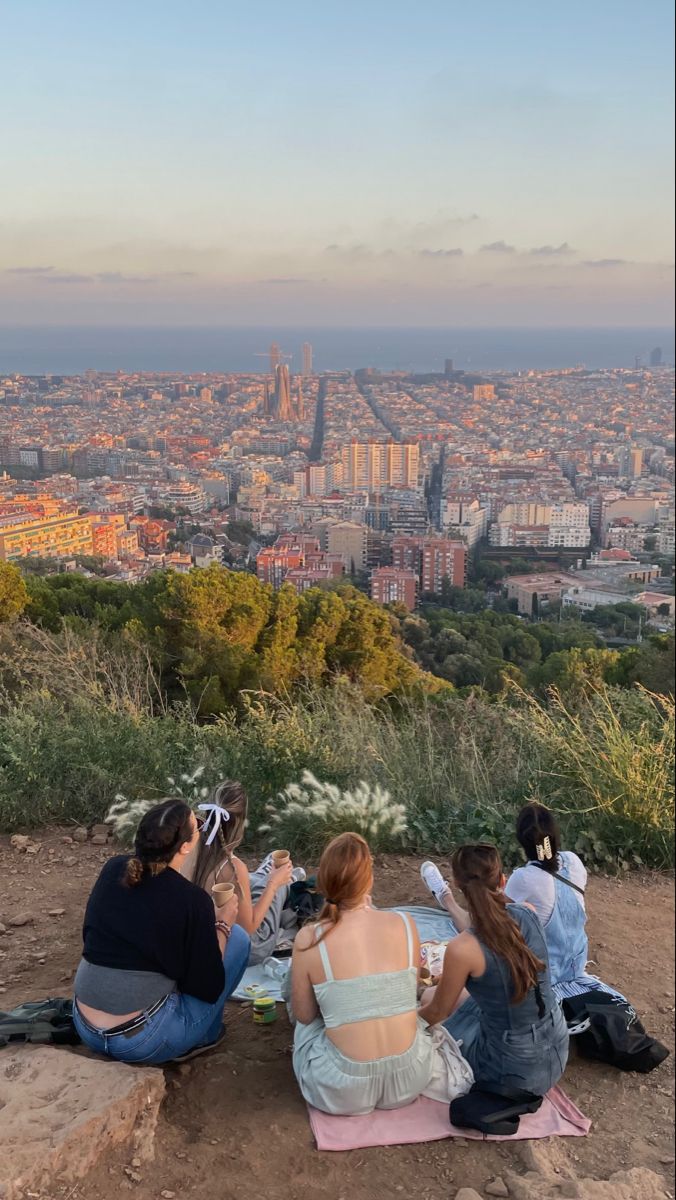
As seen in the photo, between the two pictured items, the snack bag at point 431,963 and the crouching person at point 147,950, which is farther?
the snack bag at point 431,963

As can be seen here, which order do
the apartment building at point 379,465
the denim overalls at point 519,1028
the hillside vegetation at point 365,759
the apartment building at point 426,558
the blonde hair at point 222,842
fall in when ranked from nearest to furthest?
the denim overalls at point 519,1028, the blonde hair at point 222,842, the hillside vegetation at point 365,759, the apartment building at point 379,465, the apartment building at point 426,558

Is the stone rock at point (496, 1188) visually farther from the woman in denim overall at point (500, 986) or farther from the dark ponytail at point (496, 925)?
the dark ponytail at point (496, 925)

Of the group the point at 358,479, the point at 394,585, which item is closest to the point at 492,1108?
the point at 358,479

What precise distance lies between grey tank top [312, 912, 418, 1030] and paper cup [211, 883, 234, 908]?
0.64 m

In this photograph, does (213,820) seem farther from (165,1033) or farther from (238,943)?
(165,1033)

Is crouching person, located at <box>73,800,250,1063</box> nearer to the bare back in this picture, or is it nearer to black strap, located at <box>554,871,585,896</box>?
the bare back

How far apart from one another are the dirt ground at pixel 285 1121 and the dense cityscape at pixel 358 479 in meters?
6.59

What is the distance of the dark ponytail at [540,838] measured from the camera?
3533mm

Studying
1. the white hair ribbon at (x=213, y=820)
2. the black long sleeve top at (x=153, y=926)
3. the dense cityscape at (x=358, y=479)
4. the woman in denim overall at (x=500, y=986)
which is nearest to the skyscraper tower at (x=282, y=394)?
the dense cityscape at (x=358, y=479)

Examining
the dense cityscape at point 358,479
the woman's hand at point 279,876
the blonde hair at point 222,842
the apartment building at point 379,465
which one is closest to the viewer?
the blonde hair at point 222,842

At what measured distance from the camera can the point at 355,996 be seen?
287 cm

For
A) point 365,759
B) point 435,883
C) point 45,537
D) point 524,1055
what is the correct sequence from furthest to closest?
point 45,537, point 365,759, point 435,883, point 524,1055

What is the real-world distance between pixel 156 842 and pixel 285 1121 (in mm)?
961

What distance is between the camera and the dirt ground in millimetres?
2701
